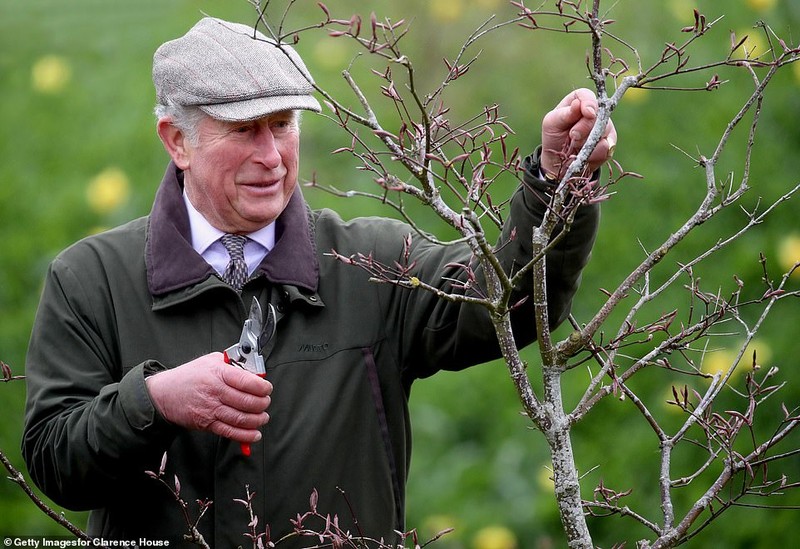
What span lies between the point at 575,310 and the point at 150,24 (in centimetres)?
403

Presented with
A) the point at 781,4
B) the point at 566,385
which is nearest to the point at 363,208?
the point at 566,385

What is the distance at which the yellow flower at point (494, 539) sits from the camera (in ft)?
13.1

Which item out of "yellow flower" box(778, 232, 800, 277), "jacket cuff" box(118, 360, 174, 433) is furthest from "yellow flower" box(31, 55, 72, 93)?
"jacket cuff" box(118, 360, 174, 433)

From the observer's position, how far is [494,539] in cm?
400

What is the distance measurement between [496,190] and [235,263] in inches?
121

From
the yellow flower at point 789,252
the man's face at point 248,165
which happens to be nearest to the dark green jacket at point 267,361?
the man's face at point 248,165

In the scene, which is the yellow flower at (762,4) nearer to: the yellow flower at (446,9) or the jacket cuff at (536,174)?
the yellow flower at (446,9)

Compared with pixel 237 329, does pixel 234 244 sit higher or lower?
higher

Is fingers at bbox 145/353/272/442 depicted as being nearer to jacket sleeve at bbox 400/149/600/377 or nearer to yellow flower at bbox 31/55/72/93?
jacket sleeve at bbox 400/149/600/377

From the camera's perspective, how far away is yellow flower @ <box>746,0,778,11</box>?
5086mm

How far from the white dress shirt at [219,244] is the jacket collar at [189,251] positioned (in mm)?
25

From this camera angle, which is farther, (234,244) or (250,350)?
(234,244)

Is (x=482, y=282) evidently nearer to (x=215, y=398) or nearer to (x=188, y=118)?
(x=215, y=398)

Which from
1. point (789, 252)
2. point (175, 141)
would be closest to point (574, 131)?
point (175, 141)
